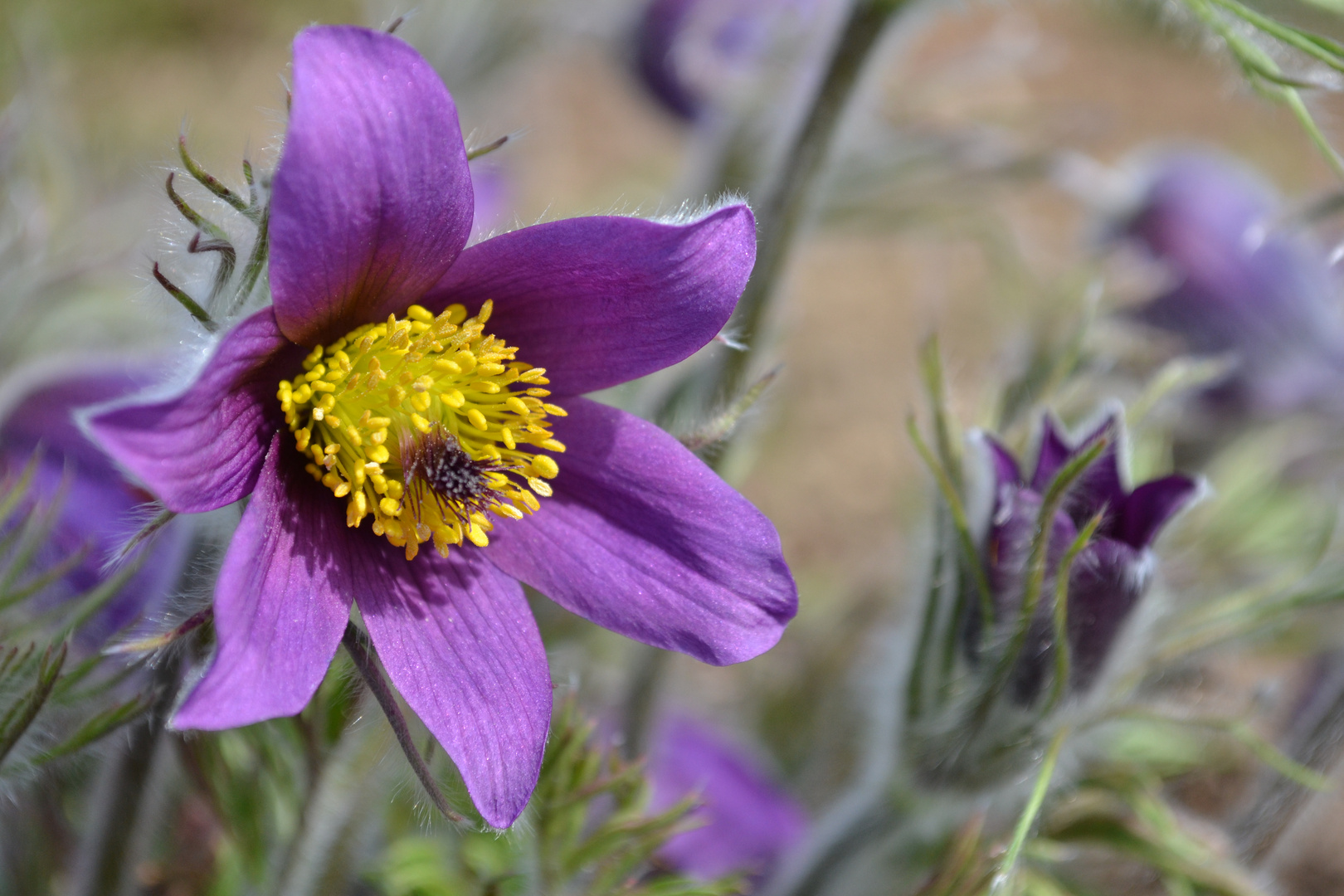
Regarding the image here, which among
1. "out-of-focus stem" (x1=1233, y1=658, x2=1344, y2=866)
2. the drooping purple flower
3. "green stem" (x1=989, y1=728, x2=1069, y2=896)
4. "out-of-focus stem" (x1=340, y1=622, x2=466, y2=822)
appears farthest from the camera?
the drooping purple flower

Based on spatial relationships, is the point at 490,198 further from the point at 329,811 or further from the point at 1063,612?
the point at 1063,612

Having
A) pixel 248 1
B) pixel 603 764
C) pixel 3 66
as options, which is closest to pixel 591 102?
pixel 248 1

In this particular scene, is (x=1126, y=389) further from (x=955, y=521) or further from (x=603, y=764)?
(x=603, y=764)

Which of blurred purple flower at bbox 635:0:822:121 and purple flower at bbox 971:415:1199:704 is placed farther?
blurred purple flower at bbox 635:0:822:121

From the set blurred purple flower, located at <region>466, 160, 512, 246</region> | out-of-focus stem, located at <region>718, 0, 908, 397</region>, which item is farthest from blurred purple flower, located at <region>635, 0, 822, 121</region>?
out-of-focus stem, located at <region>718, 0, 908, 397</region>

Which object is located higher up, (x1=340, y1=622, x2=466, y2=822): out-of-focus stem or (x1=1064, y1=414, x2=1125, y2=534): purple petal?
(x1=1064, y1=414, x2=1125, y2=534): purple petal

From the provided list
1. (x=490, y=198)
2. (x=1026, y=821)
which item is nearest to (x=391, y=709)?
(x=1026, y=821)

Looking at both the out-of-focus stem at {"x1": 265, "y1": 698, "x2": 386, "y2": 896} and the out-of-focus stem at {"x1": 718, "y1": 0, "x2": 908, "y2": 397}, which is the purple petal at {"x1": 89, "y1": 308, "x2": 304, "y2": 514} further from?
the out-of-focus stem at {"x1": 718, "y1": 0, "x2": 908, "y2": 397}
